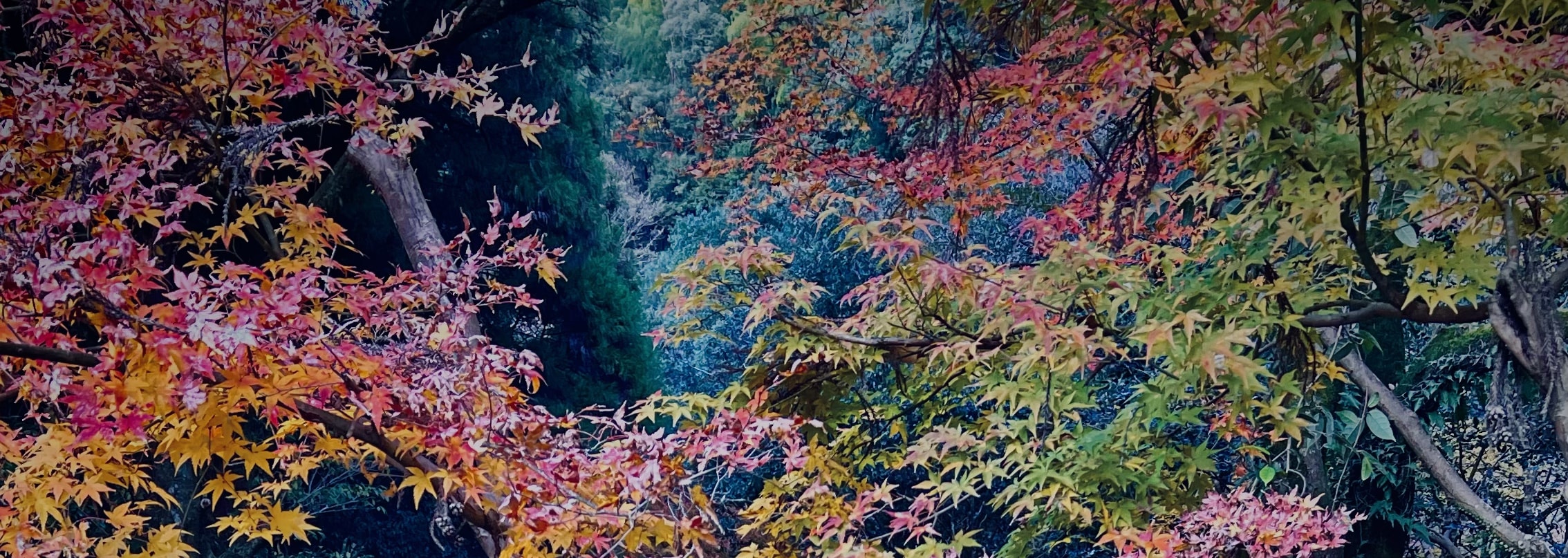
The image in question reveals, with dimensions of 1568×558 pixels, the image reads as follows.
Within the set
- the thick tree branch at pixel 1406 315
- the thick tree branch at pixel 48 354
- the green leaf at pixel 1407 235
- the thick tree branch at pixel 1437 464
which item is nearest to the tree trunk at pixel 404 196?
the thick tree branch at pixel 48 354

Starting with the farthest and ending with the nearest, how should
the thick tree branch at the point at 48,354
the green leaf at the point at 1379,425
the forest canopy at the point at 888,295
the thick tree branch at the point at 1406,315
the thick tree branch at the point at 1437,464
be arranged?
the green leaf at the point at 1379,425, the thick tree branch at the point at 1437,464, the thick tree branch at the point at 1406,315, the forest canopy at the point at 888,295, the thick tree branch at the point at 48,354

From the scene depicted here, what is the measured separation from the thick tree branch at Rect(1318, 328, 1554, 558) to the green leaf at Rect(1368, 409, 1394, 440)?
0.09ft

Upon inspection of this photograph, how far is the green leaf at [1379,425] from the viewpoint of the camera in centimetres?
259

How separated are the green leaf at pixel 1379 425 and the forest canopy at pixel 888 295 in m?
0.01

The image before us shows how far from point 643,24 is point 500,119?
1.33 metres

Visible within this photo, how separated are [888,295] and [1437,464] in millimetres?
1366

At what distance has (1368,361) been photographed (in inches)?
122

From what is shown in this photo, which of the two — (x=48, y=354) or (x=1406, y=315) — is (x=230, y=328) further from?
(x=1406, y=315)

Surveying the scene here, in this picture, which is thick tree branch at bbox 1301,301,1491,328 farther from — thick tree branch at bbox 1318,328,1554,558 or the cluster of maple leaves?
the cluster of maple leaves

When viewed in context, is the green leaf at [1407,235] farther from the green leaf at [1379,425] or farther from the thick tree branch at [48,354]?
the thick tree branch at [48,354]

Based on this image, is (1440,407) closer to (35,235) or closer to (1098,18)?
(1098,18)

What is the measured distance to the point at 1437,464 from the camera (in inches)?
92.5

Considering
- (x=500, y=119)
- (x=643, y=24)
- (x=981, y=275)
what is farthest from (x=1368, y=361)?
(x=643, y=24)

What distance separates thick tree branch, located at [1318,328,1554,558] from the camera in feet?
6.70
